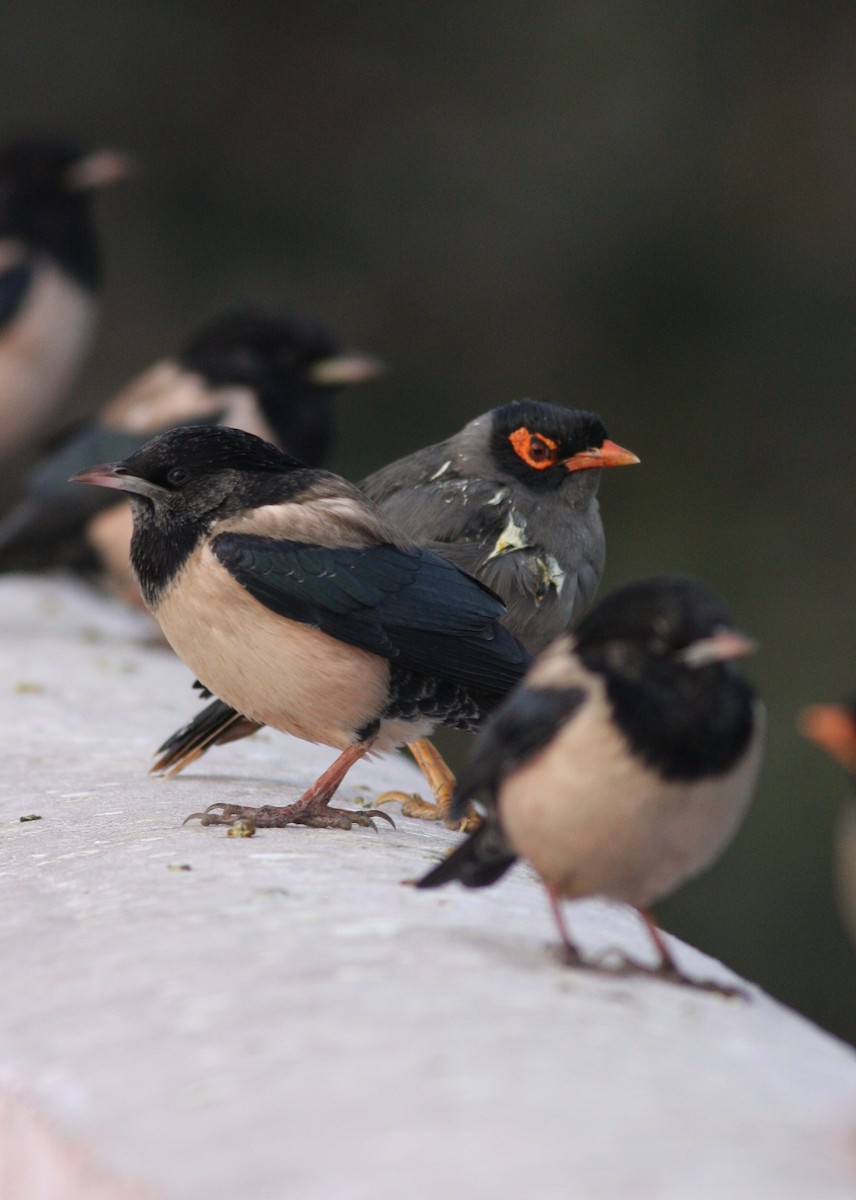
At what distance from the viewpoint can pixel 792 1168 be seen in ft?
5.67

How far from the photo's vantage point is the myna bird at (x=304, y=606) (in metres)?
3.12

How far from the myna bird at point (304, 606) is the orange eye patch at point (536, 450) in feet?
1.31

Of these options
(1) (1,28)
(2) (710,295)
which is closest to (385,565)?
(2) (710,295)

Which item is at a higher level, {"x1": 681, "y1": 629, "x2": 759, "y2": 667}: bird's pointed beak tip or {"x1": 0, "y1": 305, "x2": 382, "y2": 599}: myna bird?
{"x1": 681, "y1": 629, "x2": 759, "y2": 667}: bird's pointed beak tip

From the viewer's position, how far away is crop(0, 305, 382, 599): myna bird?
596cm

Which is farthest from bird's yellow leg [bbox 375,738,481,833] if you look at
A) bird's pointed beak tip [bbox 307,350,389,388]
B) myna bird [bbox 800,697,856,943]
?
bird's pointed beak tip [bbox 307,350,389,388]

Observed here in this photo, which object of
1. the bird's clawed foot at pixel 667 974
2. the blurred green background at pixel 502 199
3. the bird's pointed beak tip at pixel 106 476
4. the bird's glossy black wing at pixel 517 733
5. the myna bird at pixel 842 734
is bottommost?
the blurred green background at pixel 502 199

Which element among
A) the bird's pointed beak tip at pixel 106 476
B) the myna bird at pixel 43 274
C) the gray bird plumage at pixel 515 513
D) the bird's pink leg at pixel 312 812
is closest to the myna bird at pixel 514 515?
the gray bird plumage at pixel 515 513

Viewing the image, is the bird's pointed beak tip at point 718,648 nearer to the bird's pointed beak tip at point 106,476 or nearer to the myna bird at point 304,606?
the myna bird at point 304,606

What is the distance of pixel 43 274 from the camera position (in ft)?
23.7

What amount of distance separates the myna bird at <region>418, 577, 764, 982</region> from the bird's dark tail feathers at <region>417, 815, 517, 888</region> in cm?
9

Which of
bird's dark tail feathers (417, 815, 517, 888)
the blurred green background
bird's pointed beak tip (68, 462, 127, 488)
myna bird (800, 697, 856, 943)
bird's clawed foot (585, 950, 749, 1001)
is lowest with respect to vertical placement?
the blurred green background

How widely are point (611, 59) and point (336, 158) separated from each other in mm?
1689

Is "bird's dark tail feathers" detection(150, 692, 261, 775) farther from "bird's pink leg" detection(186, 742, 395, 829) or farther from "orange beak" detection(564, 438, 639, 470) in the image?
"orange beak" detection(564, 438, 639, 470)
